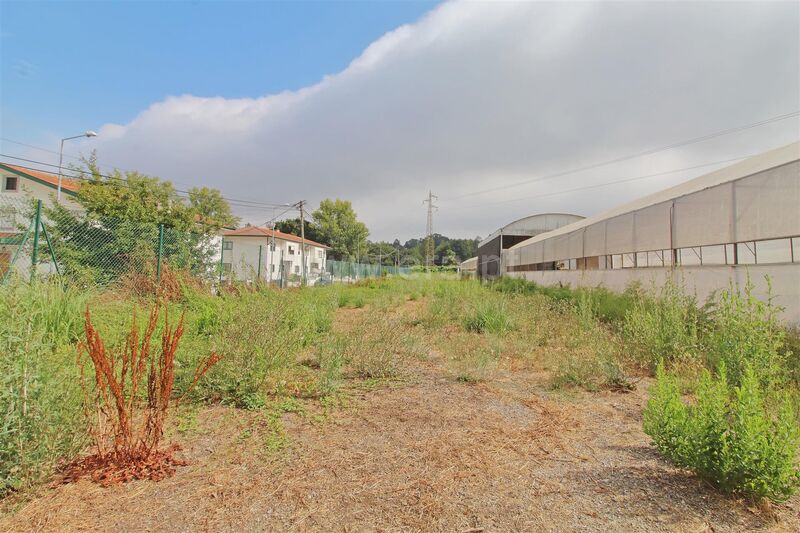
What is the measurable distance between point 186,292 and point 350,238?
52713 mm

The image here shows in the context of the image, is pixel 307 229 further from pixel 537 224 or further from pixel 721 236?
pixel 721 236

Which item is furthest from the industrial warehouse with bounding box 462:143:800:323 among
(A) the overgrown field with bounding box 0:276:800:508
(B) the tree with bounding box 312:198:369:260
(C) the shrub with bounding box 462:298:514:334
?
(B) the tree with bounding box 312:198:369:260

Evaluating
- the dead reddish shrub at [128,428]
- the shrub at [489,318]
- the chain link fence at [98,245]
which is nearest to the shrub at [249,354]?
the dead reddish shrub at [128,428]

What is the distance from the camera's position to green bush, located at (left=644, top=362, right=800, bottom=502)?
1.71m

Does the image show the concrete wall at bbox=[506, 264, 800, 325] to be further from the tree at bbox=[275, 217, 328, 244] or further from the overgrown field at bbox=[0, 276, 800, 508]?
the tree at bbox=[275, 217, 328, 244]

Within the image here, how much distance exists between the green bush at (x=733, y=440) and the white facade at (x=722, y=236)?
2427 mm

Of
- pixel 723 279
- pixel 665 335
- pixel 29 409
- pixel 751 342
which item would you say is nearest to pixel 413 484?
pixel 29 409

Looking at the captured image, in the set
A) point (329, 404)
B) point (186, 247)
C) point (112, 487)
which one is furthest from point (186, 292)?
point (112, 487)

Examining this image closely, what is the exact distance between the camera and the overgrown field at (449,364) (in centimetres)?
182

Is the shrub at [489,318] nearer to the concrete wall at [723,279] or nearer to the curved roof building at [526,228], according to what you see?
the concrete wall at [723,279]

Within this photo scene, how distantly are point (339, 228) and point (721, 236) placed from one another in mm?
56004

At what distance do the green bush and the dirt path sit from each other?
0.13m

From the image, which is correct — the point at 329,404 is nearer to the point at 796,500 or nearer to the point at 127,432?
the point at 127,432

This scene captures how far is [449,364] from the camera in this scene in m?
4.51
